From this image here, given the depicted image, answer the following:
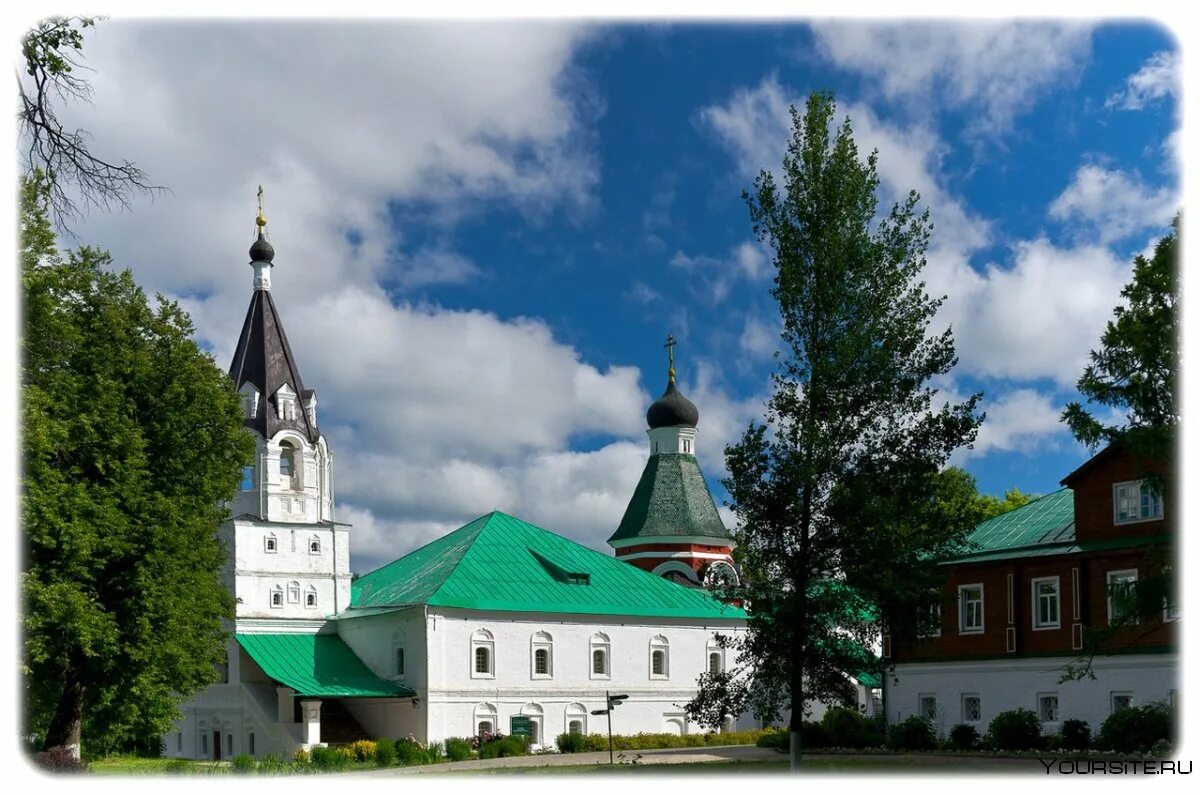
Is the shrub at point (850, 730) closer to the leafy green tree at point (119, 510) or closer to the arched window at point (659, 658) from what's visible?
the arched window at point (659, 658)

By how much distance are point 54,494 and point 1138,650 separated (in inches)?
914

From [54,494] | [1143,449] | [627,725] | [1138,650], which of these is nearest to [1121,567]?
[1138,650]

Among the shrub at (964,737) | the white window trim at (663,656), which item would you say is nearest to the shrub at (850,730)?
the shrub at (964,737)

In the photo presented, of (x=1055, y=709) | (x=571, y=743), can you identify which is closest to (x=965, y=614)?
(x=1055, y=709)

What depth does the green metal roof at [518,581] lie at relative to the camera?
44.2m

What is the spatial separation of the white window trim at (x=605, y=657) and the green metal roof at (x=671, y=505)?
12.5 m

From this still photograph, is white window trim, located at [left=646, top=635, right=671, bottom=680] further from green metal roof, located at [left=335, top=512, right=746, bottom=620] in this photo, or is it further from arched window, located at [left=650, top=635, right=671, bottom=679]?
green metal roof, located at [left=335, top=512, right=746, bottom=620]

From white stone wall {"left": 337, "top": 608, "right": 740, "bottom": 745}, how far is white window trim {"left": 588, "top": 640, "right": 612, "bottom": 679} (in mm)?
52

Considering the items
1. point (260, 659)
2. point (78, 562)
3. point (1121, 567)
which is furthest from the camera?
point (260, 659)

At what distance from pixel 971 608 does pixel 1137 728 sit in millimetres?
7024

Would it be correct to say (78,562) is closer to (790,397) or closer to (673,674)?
(790,397)

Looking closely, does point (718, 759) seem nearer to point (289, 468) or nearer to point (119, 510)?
point (119, 510)

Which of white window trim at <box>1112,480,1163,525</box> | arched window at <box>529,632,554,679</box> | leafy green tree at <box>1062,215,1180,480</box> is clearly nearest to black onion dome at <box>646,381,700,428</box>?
arched window at <box>529,632,554,679</box>
